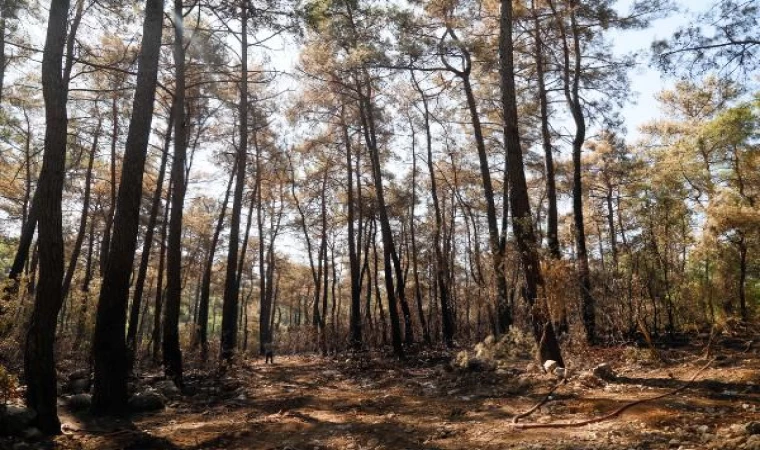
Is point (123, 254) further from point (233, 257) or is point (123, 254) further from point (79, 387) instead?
point (233, 257)

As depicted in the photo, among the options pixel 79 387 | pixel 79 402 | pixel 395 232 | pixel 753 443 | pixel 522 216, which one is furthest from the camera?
pixel 395 232

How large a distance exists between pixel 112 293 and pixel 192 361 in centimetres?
857

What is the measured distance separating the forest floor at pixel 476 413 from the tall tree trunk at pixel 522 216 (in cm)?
64

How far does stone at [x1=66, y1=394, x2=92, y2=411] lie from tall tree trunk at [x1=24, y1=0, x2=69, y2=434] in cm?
179

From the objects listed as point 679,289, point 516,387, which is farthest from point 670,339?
point 516,387

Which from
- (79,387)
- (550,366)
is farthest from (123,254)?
(550,366)

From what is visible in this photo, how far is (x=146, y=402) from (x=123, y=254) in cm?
228

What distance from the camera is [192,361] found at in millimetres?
14383

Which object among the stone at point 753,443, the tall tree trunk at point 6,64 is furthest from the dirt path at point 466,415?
the tall tree trunk at point 6,64

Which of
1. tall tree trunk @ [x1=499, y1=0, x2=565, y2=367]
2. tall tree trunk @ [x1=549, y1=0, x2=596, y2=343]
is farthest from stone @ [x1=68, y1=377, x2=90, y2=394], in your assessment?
tall tree trunk @ [x1=549, y1=0, x2=596, y2=343]

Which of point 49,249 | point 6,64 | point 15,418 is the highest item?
point 6,64

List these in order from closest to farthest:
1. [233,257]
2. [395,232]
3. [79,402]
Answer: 1. [79,402]
2. [233,257]
3. [395,232]

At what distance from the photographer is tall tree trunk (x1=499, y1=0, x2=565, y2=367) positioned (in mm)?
7703

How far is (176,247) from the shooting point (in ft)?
32.9
